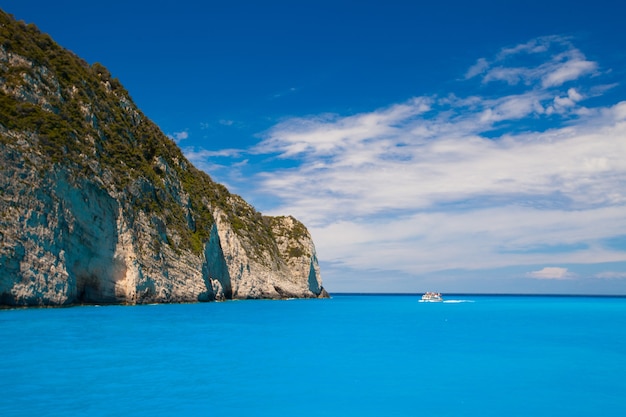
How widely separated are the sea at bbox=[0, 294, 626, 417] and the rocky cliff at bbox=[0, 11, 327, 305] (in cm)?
1323

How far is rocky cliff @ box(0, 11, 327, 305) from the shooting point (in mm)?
42500

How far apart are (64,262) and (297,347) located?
28.9m

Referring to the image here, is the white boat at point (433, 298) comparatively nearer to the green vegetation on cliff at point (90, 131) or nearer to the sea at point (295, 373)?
the green vegetation on cliff at point (90, 131)

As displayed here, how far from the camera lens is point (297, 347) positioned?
87.2 feet

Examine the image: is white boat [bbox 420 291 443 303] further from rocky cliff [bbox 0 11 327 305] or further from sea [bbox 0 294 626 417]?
sea [bbox 0 294 626 417]

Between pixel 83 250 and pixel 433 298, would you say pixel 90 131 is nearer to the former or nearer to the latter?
pixel 83 250

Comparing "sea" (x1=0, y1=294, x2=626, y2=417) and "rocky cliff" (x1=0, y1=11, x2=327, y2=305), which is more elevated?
"rocky cliff" (x1=0, y1=11, x2=327, y2=305)

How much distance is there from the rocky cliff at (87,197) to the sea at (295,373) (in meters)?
13.2

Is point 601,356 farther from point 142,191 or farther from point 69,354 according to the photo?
point 142,191

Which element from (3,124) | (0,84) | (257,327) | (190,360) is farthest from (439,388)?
(0,84)

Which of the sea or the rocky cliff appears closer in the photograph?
the sea

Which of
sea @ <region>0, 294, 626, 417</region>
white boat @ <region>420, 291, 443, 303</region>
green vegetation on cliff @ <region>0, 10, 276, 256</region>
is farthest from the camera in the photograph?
white boat @ <region>420, 291, 443, 303</region>

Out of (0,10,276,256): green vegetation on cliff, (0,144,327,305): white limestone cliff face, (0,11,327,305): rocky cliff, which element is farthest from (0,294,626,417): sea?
(0,10,276,256): green vegetation on cliff

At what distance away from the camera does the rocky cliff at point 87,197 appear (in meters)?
42.5
